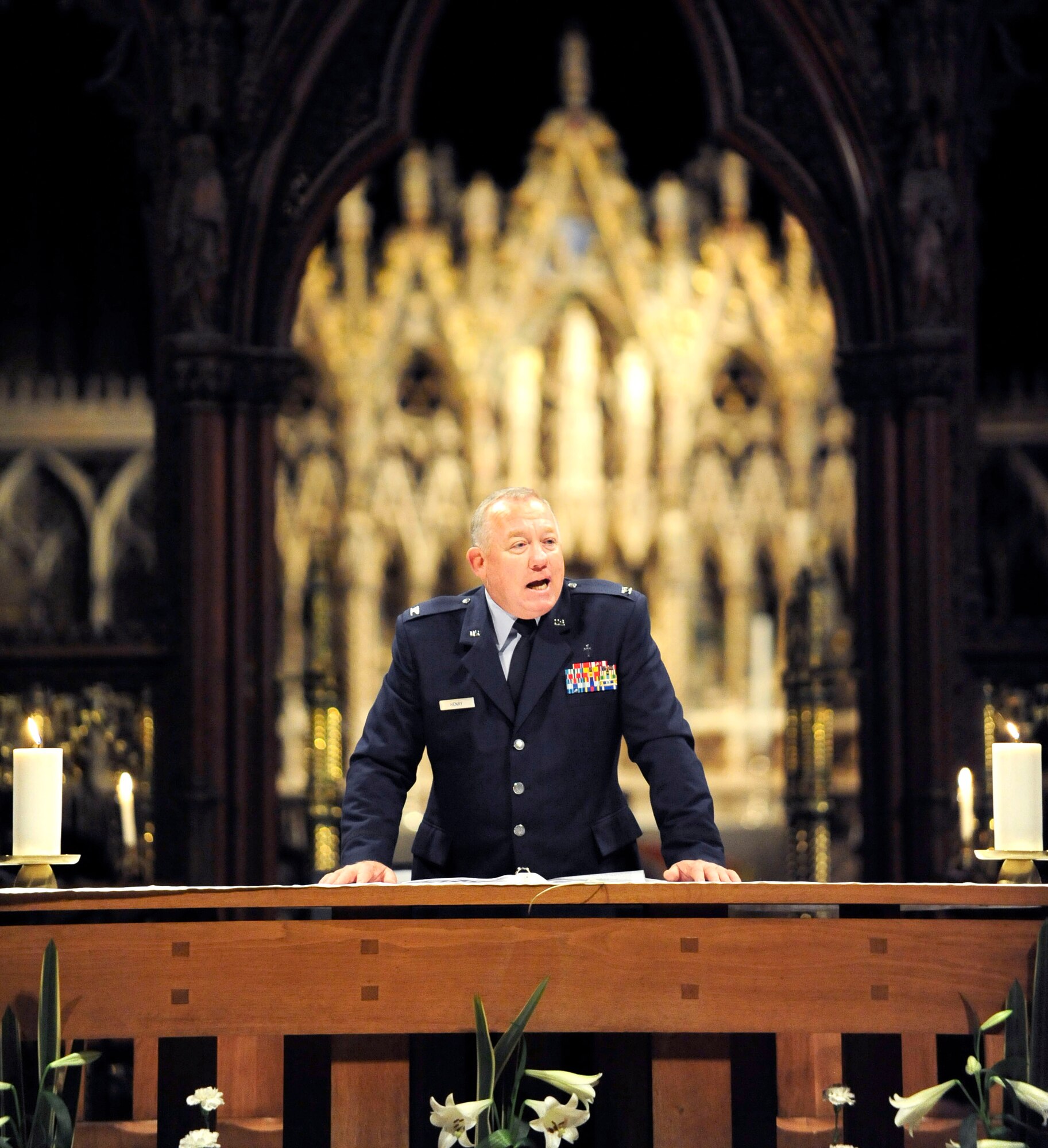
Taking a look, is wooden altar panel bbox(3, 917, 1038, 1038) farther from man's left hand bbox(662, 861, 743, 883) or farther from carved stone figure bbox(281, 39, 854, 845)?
carved stone figure bbox(281, 39, 854, 845)

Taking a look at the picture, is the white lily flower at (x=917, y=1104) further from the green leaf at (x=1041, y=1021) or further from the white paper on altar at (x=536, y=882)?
the white paper on altar at (x=536, y=882)

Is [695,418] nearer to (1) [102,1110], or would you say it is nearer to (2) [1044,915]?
(1) [102,1110]

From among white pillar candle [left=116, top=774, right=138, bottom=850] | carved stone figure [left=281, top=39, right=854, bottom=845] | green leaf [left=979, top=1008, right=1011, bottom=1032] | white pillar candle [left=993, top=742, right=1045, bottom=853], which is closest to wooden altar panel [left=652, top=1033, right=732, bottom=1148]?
green leaf [left=979, top=1008, right=1011, bottom=1032]

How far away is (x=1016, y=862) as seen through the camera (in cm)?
→ 327

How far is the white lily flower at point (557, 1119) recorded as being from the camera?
270 centimetres

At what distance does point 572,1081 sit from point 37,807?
1.11 meters

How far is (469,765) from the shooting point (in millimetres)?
3738

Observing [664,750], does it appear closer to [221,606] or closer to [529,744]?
[529,744]

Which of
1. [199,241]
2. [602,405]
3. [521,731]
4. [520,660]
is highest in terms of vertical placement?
[199,241]

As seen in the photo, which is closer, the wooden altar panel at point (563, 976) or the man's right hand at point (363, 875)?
the wooden altar panel at point (563, 976)

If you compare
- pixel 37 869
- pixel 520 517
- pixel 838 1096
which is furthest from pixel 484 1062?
pixel 520 517

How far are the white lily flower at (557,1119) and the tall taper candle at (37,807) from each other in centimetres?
103

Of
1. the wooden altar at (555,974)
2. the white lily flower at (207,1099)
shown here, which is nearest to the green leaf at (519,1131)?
the wooden altar at (555,974)

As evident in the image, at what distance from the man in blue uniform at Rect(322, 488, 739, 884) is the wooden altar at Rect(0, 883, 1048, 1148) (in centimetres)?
74
